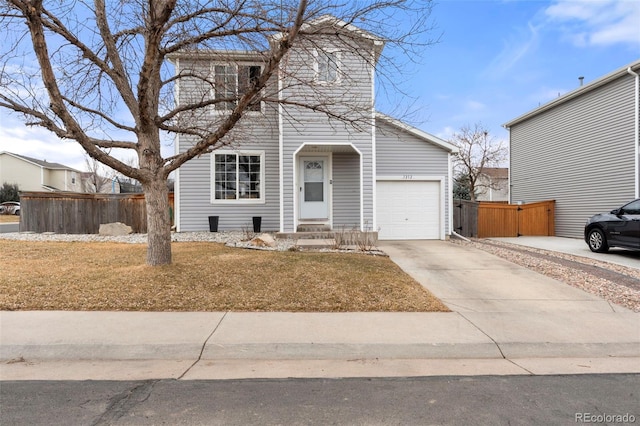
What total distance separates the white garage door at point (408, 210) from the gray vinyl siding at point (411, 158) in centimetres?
37

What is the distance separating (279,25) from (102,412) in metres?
5.92

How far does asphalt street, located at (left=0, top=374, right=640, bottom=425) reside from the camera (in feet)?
10.3

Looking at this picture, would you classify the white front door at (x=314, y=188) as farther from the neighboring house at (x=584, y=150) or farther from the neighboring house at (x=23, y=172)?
the neighboring house at (x=23, y=172)

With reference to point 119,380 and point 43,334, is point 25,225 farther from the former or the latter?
point 119,380

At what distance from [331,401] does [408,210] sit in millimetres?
11687

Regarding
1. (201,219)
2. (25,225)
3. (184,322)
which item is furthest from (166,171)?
(25,225)

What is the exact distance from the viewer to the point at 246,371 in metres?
4.07

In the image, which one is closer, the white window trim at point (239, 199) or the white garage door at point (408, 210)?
the white window trim at point (239, 199)

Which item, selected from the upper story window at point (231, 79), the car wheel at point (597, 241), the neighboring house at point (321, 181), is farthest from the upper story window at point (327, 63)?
the car wheel at point (597, 241)

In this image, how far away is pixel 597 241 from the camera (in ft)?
38.0

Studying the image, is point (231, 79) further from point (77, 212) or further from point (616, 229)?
point (616, 229)

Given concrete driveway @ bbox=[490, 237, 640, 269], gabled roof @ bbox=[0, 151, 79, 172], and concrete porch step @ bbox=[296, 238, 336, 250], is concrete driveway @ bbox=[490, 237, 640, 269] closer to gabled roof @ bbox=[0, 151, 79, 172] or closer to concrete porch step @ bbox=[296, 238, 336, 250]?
concrete porch step @ bbox=[296, 238, 336, 250]

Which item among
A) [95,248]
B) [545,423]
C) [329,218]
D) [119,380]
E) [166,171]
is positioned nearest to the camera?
[545,423]

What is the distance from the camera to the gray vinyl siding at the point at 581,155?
14391mm
